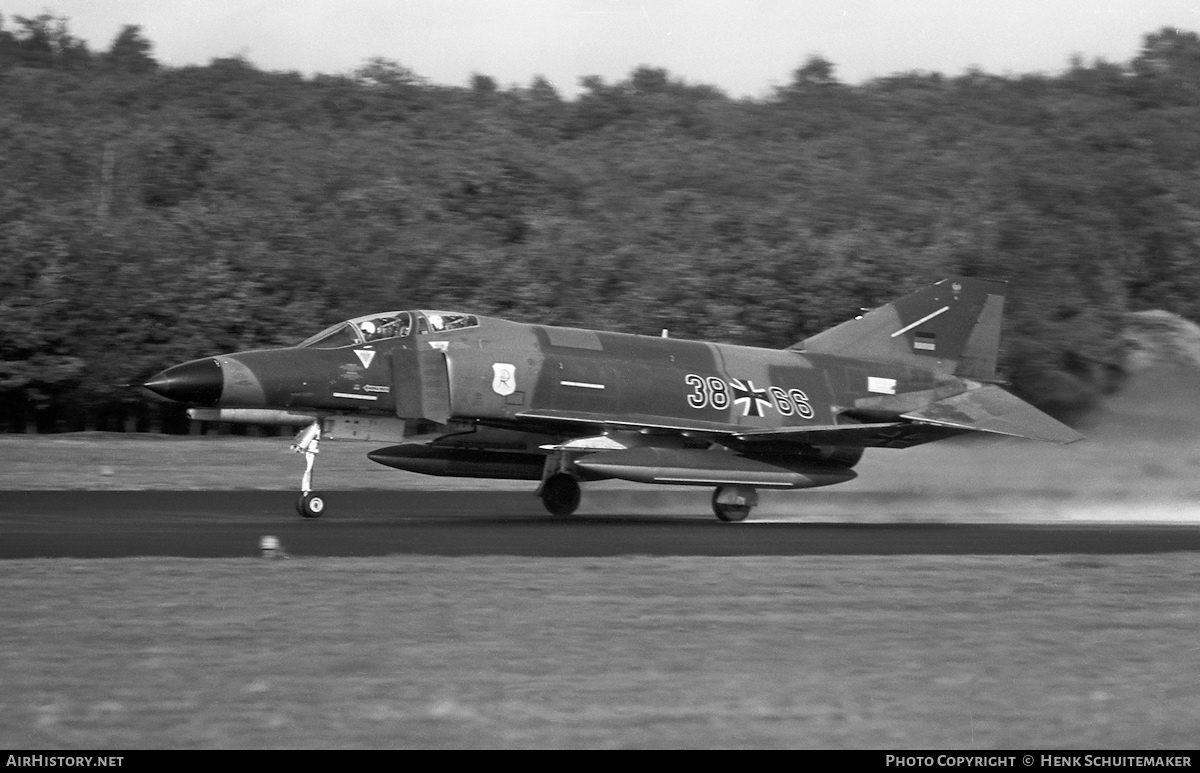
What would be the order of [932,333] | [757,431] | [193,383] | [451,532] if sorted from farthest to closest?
[932,333] < [757,431] < [193,383] < [451,532]

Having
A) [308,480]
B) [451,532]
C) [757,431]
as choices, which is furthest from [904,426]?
[308,480]

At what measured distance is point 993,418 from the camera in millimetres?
18500

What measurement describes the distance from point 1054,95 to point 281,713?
198 feet

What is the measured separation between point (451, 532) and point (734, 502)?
13.4ft

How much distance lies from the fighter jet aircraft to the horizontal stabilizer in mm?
25

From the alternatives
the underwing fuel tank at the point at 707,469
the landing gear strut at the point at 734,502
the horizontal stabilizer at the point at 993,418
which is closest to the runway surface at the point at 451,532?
the landing gear strut at the point at 734,502

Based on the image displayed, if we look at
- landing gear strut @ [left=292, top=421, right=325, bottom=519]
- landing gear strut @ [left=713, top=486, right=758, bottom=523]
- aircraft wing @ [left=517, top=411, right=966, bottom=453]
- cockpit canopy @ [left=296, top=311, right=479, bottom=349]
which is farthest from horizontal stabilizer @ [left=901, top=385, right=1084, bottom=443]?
landing gear strut @ [left=292, top=421, right=325, bottom=519]

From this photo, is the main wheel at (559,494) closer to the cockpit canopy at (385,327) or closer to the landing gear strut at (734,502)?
the landing gear strut at (734,502)

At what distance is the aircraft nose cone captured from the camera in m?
14.6

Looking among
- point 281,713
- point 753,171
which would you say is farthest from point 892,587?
point 753,171

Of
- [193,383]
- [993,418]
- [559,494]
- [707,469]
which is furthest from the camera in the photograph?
[993,418]

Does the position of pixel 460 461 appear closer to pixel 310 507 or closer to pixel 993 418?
pixel 310 507

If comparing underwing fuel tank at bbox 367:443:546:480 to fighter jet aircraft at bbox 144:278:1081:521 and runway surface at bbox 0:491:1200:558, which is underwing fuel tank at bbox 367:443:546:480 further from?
runway surface at bbox 0:491:1200:558

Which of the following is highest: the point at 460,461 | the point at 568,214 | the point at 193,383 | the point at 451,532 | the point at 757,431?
the point at 568,214
